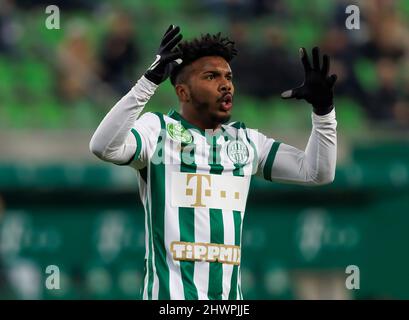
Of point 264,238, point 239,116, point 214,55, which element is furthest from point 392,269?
point 214,55

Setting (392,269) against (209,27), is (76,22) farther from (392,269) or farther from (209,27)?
(392,269)

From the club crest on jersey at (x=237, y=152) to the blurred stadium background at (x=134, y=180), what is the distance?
4.99 m

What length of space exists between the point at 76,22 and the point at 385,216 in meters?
4.80

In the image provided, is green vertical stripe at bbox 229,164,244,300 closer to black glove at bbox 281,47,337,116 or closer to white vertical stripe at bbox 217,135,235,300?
white vertical stripe at bbox 217,135,235,300

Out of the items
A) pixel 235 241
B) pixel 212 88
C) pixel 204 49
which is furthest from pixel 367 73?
pixel 235 241

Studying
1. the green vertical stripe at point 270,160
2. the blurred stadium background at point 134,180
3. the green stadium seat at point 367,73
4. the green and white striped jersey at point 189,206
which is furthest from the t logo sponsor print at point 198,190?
the green stadium seat at point 367,73

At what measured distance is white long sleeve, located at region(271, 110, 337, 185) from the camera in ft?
19.9

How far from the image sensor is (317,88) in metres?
6.00

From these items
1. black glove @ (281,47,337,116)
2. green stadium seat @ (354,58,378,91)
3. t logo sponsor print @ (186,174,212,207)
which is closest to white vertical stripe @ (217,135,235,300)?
t logo sponsor print @ (186,174,212,207)

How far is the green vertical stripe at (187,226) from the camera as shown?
19.1ft

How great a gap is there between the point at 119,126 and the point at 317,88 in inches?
41.3

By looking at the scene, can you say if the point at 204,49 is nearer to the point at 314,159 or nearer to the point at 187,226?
the point at 314,159

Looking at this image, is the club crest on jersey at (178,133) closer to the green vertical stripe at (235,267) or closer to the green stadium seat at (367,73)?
the green vertical stripe at (235,267)
